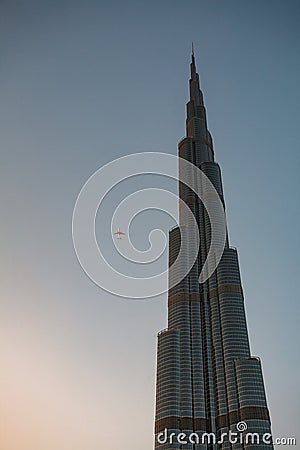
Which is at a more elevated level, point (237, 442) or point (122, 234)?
point (122, 234)

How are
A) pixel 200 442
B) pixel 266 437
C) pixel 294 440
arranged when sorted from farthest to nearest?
pixel 200 442
pixel 266 437
pixel 294 440

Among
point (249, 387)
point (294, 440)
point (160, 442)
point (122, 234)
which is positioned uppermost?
point (122, 234)

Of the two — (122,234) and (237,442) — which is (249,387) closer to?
(237,442)

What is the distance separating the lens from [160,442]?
196m

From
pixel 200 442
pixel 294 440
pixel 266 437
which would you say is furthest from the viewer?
pixel 200 442

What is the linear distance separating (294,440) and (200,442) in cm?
5401

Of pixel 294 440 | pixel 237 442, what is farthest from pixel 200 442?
pixel 294 440

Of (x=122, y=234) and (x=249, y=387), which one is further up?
(x=122, y=234)

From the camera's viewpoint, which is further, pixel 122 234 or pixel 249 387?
pixel 249 387

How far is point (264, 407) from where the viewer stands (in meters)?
196

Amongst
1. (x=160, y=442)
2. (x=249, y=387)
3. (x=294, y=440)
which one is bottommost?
(x=294, y=440)

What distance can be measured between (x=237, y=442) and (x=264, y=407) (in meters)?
18.0

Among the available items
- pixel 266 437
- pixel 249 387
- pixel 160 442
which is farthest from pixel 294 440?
pixel 160 442

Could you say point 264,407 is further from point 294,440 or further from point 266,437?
point 294,440
